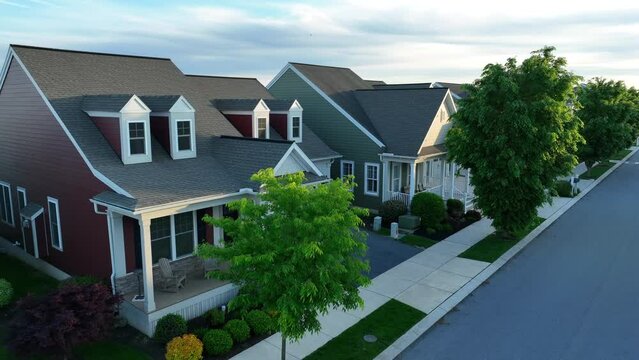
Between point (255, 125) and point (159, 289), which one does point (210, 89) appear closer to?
point (255, 125)

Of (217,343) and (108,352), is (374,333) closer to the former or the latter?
(217,343)

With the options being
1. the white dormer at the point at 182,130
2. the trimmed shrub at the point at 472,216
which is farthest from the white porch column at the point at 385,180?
the white dormer at the point at 182,130

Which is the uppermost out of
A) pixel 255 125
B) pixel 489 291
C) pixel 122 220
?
pixel 255 125

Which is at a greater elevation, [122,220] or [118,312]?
[122,220]

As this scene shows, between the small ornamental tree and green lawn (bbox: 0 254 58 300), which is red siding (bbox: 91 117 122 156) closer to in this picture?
green lawn (bbox: 0 254 58 300)

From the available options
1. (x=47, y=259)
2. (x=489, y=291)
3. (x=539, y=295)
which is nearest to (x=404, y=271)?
(x=489, y=291)
